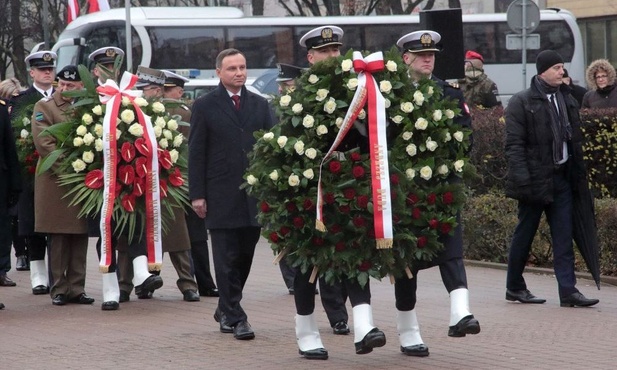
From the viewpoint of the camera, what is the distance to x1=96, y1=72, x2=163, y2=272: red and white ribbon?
10.0 meters

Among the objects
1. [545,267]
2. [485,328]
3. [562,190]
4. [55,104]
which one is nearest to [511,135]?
[562,190]

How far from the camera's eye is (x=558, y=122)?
10133mm

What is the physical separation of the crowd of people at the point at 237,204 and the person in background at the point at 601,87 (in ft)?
15.7

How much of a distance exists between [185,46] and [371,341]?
1079 inches

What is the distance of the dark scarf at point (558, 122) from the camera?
1010cm

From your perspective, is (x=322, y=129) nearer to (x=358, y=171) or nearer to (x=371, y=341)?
(x=358, y=171)

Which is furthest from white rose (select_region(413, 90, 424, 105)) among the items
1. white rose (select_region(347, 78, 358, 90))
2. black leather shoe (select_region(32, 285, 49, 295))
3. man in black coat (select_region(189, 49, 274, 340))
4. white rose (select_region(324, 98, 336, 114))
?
black leather shoe (select_region(32, 285, 49, 295))

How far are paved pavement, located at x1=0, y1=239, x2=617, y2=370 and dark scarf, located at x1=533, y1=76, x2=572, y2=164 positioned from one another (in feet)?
4.07

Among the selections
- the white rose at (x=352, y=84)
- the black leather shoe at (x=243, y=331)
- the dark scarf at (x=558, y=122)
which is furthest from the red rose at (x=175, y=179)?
the white rose at (x=352, y=84)

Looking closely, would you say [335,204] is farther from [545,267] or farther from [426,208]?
[545,267]

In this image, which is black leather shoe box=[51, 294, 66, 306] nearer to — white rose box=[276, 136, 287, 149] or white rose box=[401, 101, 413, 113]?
white rose box=[276, 136, 287, 149]

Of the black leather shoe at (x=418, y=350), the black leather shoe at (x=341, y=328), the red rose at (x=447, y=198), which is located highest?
the red rose at (x=447, y=198)

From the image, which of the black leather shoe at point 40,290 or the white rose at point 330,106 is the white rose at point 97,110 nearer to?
the black leather shoe at point 40,290

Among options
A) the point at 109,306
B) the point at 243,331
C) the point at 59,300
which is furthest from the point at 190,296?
the point at 243,331
